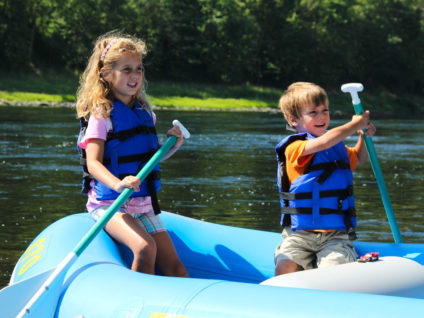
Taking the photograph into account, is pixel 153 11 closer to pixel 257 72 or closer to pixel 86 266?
pixel 257 72

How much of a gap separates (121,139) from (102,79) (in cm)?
28

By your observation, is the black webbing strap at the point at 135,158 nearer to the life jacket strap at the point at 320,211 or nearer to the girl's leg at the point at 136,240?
the girl's leg at the point at 136,240

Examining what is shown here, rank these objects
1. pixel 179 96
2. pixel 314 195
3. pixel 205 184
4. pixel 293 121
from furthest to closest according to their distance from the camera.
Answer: pixel 179 96 → pixel 205 184 → pixel 293 121 → pixel 314 195

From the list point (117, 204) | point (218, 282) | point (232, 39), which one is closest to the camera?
point (218, 282)

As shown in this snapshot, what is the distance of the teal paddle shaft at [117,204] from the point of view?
2.41 meters

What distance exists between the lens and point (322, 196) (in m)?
2.72

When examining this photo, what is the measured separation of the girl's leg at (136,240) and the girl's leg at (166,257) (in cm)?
13

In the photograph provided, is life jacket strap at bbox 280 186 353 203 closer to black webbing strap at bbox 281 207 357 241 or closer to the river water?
black webbing strap at bbox 281 207 357 241

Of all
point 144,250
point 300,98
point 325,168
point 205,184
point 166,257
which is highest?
point 300,98

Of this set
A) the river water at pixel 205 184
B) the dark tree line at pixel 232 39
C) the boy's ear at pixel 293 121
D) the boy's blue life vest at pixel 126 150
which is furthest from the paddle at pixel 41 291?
the dark tree line at pixel 232 39

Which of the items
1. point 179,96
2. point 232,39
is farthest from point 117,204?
point 232,39

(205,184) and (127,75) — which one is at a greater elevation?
(127,75)

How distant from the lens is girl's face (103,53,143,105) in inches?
110

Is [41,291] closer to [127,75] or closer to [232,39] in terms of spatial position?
[127,75]
